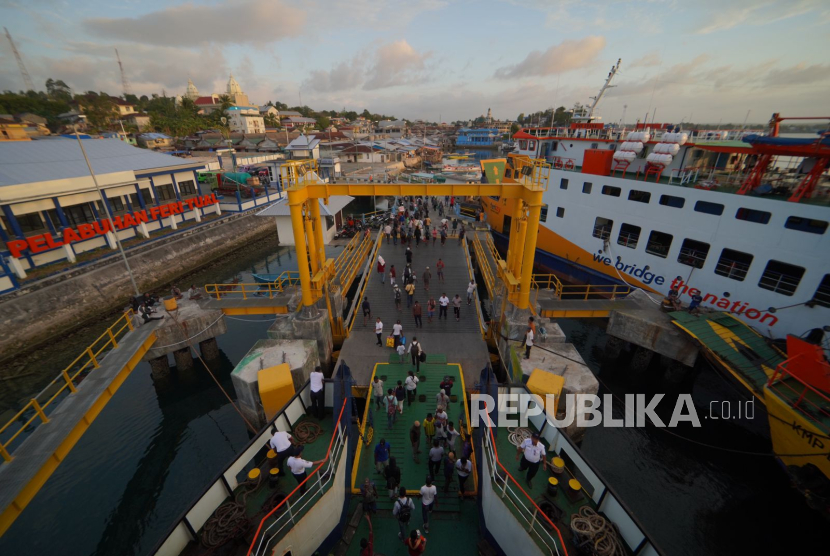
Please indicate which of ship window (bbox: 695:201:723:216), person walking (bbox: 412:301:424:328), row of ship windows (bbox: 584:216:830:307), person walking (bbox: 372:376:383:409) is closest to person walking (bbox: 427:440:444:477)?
person walking (bbox: 372:376:383:409)

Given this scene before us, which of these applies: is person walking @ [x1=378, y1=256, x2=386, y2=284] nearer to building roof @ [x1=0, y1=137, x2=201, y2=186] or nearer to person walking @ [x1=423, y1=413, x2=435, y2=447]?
person walking @ [x1=423, y1=413, x2=435, y2=447]

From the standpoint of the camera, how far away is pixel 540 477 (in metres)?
8.69

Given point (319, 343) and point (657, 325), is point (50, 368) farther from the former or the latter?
point (657, 325)

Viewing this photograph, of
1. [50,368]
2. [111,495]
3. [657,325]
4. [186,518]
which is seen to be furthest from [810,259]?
[50,368]

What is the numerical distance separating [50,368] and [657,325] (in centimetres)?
2822

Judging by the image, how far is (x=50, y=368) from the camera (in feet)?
54.8

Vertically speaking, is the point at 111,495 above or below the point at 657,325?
below

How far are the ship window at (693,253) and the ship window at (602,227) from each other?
424cm

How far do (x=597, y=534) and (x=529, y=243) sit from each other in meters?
9.28

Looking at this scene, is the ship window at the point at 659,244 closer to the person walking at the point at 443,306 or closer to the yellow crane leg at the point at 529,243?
the yellow crane leg at the point at 529,243

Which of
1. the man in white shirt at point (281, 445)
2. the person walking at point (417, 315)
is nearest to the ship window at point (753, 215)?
the person walking at point (417, 315)

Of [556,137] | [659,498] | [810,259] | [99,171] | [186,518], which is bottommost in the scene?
[659,498]

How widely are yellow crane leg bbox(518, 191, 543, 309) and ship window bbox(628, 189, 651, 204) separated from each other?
9594mm
